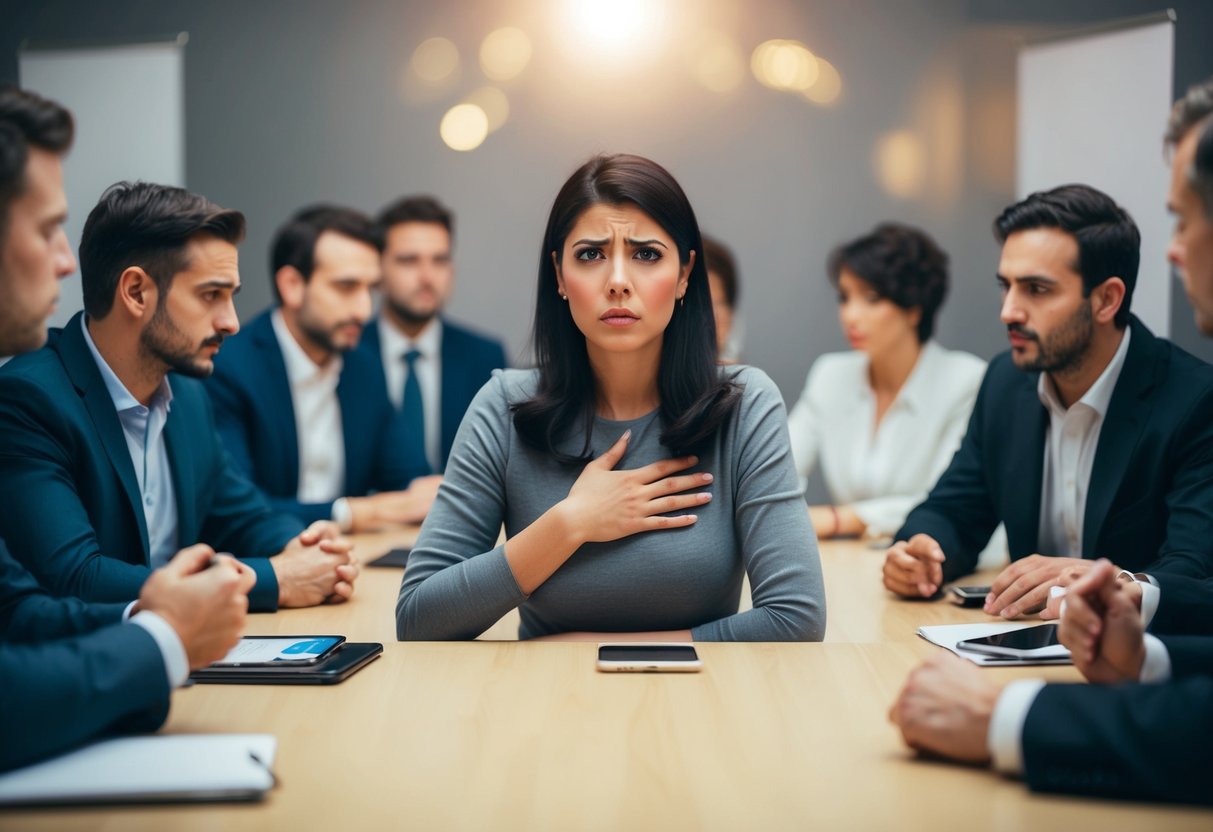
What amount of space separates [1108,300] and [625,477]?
1.33 m

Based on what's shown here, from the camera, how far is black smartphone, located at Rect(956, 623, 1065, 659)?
5.63 ft

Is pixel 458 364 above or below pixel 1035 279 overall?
below

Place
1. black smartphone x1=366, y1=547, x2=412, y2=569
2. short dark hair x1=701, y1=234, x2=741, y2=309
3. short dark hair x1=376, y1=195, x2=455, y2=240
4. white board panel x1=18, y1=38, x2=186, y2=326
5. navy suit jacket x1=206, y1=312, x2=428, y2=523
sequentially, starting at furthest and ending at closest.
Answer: short dark hair x1=376, y1=195, x2=455, y2=240 → white board panel x1=18, y1=38, x2=186, y2=326 → short dark hair x1=701, y1=234, x2=741, y2=309 → navy suit jacket x1=206, y1=312, x2=428, y2=523 → black smartphone x1=366, y1=547, x2=412, y2=569

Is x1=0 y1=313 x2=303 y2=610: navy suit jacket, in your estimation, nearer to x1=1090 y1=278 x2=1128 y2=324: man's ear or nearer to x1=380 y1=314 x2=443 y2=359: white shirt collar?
x1=1090 y1=278 x2=1128 y2=324: man's ear

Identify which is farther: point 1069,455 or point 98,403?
point 1069,455

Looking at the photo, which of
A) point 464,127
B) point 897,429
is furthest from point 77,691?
point 464,127

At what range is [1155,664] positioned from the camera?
1.49 m

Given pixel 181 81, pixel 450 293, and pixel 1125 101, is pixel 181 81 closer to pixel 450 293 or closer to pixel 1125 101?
pixel 450 293

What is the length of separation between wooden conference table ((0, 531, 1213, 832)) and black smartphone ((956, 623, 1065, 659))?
60 mm

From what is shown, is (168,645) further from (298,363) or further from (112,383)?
(298,363)

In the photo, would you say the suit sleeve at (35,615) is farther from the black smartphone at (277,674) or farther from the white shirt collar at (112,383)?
the white shirt collar at (112,383)

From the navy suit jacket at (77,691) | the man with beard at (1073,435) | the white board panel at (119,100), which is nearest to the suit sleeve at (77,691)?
the navy suit jacket at (77,691)

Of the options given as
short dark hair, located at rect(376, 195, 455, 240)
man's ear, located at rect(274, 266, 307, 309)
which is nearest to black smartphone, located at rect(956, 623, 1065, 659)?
man's ear, located at rect(274, 266, 307, 309)

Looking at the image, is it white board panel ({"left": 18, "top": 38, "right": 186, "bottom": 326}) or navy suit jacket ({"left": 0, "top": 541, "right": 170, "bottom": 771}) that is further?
white board panel ({"left": 18, "top": 38, "right": 186, "bottom": 326})
